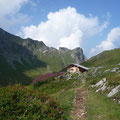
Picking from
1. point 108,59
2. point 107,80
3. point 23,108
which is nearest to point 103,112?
point 23,108

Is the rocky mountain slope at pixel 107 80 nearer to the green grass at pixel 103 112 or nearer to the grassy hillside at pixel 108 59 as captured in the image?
the green grass at pixel 103 112

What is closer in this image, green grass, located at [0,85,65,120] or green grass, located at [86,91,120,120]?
green grass, located at [0,85,65,120]

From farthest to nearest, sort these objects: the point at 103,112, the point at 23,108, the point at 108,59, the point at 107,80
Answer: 1. the point at 108,59
2. the point at 107,80
3. the point at 103,112
4. the point at 23,108

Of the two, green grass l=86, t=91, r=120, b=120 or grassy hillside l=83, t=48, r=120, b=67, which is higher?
grassy hillside l=83, t=48, r=120, b=67

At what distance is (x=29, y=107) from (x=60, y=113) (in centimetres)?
256

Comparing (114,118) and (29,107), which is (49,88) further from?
(114,118)

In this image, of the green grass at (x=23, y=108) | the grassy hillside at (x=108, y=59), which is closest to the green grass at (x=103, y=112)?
the green grass at (x=23, y=108)

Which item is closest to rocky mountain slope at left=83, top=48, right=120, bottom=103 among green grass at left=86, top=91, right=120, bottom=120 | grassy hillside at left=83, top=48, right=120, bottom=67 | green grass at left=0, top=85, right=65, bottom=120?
green grass at left=86, top=91, right=120, bottom=120

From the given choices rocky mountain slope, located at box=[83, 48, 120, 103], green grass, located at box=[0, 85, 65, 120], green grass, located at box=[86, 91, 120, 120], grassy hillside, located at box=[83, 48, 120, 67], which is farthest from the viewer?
grassy hillside, located at box=[83, 48, 120, 67]

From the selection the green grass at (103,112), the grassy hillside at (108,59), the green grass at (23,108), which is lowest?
the green grass at (103,112)

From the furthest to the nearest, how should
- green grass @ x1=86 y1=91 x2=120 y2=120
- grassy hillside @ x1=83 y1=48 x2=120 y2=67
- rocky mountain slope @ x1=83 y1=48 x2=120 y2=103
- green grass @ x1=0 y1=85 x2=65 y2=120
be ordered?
grassy hillside @ x1=83 y1=48 x2=120 y2=67
rocky mountain slope @ x1=83 y1=48 x2=120 y2=103
green grass @ x1=86 y1=91 x2=120 y2=120
green grass @ x1=0 y1=85 x2=65 y2=120

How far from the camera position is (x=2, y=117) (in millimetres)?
7965

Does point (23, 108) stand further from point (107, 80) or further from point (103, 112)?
point (107, 80)

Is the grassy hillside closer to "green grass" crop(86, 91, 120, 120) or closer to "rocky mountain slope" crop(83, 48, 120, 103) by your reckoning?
"rocky mountain slope" crop(83, 48, 120, 103)
